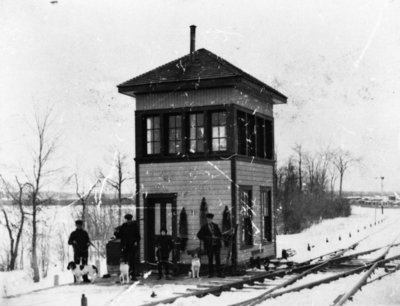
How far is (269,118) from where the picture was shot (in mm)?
22234

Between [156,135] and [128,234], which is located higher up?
[156,135]

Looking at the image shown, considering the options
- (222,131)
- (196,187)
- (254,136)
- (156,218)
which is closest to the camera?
(196,187)

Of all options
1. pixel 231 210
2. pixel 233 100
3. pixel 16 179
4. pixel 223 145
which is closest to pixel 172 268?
pixel 231 210

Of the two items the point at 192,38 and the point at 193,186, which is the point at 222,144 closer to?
the point at 193,186

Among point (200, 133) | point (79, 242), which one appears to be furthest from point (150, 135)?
point (79, 242)

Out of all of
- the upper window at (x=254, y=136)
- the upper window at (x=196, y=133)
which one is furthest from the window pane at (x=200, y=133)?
the upper window at (x=254, y=136)

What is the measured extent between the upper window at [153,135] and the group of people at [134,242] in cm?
336

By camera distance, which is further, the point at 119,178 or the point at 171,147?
the point at 119,178

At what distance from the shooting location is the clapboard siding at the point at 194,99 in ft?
60.3

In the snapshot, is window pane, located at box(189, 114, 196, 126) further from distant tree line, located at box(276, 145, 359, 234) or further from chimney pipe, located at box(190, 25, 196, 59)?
distant tree line, located at box(276, 145, 359, 234)

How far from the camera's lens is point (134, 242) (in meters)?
16.7

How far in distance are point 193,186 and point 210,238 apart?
7.34 ft

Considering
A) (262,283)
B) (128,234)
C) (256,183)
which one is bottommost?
(262,283)

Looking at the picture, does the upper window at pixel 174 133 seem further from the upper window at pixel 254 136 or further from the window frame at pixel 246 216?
the window frame at pixel 246 216
